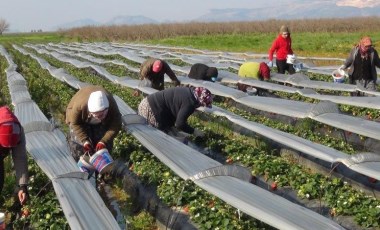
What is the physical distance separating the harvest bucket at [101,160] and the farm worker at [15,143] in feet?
2.66

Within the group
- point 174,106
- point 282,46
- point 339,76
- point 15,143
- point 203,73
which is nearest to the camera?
point 15,143

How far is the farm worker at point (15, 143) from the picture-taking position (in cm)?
444

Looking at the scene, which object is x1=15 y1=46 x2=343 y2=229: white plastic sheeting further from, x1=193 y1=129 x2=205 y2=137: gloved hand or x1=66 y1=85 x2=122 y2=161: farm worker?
x1=193 y1=129 x2=205 y2=137: gloved hand

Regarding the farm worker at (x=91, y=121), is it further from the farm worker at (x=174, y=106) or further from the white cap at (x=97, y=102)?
the farm worker at (x=174, y=106)

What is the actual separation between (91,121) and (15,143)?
131cm

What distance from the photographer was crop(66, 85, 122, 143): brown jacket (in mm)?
5578

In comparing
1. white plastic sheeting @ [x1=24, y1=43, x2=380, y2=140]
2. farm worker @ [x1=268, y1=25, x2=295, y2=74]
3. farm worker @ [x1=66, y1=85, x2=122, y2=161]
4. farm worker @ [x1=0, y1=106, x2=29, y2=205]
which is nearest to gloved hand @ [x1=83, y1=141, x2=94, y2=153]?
farm worker @ [x1=66, y1=85, x2=122, y2=161]

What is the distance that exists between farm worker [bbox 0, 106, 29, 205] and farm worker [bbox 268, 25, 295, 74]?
8432 mm

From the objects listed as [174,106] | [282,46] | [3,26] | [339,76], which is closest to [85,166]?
[174,106]

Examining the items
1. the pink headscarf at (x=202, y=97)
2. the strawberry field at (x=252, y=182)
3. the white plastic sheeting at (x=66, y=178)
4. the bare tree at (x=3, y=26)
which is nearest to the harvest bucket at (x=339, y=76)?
the strawberry field at (x=252, y=182)

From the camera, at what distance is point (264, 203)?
13.3 feet

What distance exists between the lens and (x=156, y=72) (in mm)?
9250

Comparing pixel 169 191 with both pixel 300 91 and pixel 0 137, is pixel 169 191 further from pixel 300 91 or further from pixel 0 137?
pixel 300 91

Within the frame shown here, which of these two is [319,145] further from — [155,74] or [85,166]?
[155,74]
